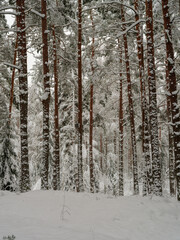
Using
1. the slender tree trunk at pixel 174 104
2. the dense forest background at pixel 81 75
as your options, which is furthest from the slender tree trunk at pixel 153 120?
the slender tree trunk at pixel 174 104

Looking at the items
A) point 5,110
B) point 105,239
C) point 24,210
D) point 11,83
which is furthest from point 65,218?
point 11,83

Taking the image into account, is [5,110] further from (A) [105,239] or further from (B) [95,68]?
(A) [105,239]

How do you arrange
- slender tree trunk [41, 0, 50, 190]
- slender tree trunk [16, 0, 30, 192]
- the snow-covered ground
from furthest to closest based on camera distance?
1. slender tree trunk [41, 0, 50, 190]
2. slender tree trunk [16, 0, 30, 192]
3. the snow-covered ground

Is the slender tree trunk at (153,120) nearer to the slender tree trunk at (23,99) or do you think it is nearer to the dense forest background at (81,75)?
the dense forest background at (81,75)

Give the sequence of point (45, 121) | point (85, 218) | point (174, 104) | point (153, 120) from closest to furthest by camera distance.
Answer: point (85, 218) → point (174, 104) → point (153, 120) → point (45, 121)

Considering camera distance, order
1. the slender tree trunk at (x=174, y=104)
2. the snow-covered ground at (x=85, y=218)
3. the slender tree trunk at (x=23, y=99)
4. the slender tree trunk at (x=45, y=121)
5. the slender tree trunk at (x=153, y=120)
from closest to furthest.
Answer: the snow-covered ground at (x=85, y=218)
the slender tree trunk at (x=174, y=104)
the slender tree trunk at (x=153, y=120)
the slender tree trunk at (x=23, y=99)
the slender tree trunk at (x=45, y=121)

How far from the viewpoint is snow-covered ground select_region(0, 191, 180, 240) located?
13.6 feet

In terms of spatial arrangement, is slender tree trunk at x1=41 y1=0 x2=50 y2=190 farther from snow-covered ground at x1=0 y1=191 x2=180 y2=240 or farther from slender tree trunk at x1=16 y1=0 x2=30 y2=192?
snow-covered ground at x1=0 y1=191 x2=180 y2=240

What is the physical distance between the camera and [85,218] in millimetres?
5523

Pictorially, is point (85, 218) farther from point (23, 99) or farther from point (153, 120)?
point (23, 99)

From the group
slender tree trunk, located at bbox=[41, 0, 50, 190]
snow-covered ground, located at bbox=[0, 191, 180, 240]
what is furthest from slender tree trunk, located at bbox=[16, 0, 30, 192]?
snow-covered ground, located at bbox=[0, 191, 180, 240]

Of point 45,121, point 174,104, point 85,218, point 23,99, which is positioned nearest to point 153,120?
point 174,104

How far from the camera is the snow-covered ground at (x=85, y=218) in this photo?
4.16 metres

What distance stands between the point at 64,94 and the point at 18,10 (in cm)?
875
